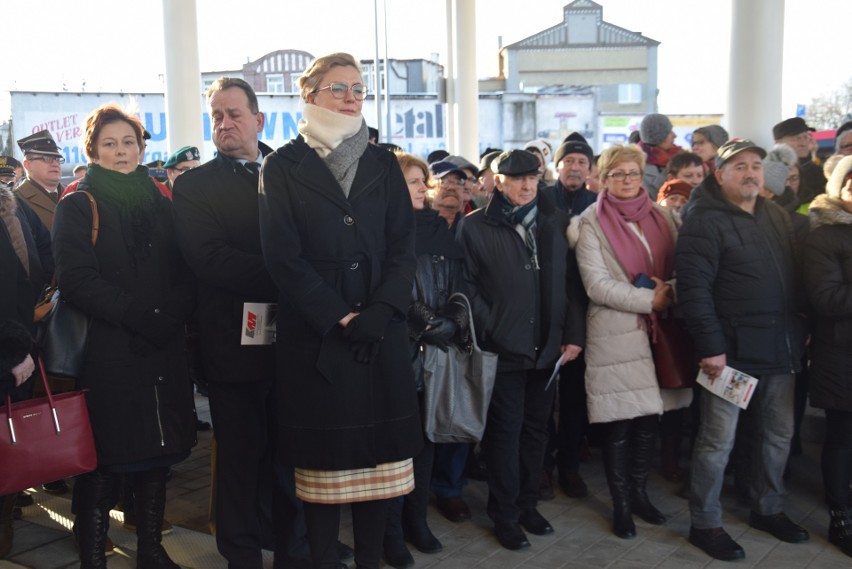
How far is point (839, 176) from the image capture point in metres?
4.43

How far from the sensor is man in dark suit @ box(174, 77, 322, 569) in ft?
12.1

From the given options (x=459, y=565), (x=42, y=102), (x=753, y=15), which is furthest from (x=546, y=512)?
(x=42, y=102)

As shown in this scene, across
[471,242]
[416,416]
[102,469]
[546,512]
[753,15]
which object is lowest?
[546,512]

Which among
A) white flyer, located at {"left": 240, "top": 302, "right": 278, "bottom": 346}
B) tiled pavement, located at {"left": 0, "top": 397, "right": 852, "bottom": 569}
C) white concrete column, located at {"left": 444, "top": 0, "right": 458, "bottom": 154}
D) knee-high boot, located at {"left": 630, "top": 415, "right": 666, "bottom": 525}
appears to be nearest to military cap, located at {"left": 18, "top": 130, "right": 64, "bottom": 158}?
tiled pavement, located at {"left": 0, "top": 397, "right": 852, "bottom": 569}

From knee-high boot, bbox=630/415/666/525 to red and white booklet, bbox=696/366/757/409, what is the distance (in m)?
0.48

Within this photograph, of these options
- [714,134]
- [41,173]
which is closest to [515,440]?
[714,134]

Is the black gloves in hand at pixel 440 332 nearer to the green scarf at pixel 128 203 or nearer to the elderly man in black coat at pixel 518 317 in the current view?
the elderly man in black coat at pixel 518 317

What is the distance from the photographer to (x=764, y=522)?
14.9ft

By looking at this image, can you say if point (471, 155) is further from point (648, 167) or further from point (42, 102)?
point (42, 102)

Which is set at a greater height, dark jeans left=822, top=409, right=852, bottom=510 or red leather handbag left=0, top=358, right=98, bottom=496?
red leather handbag left=0, top=358, right=98, bottom=496

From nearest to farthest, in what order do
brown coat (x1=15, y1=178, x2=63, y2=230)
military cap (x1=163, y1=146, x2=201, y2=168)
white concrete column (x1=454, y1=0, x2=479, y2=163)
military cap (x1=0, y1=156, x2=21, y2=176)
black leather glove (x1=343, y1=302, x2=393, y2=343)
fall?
1. black leather glove (x1=343, y1=302, x2=393, y2=343)
2. brown coat (x1=15, y1=178, x2=63, y2=230)
3. military cap (x1=0, y1=156, x2=21, y2=176)
4. military cap (x1=163, y1=146, x2=201, y2=168)
5. white concrete column (x1=454, y1=0, x2=479, y2=163)

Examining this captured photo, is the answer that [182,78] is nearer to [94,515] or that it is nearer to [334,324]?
[94,515]

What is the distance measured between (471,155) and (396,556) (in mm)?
10000

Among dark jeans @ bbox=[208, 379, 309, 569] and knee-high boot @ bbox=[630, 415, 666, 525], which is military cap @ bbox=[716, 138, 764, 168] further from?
dark jeans @ bbox=[208, 379, 309, 569]
